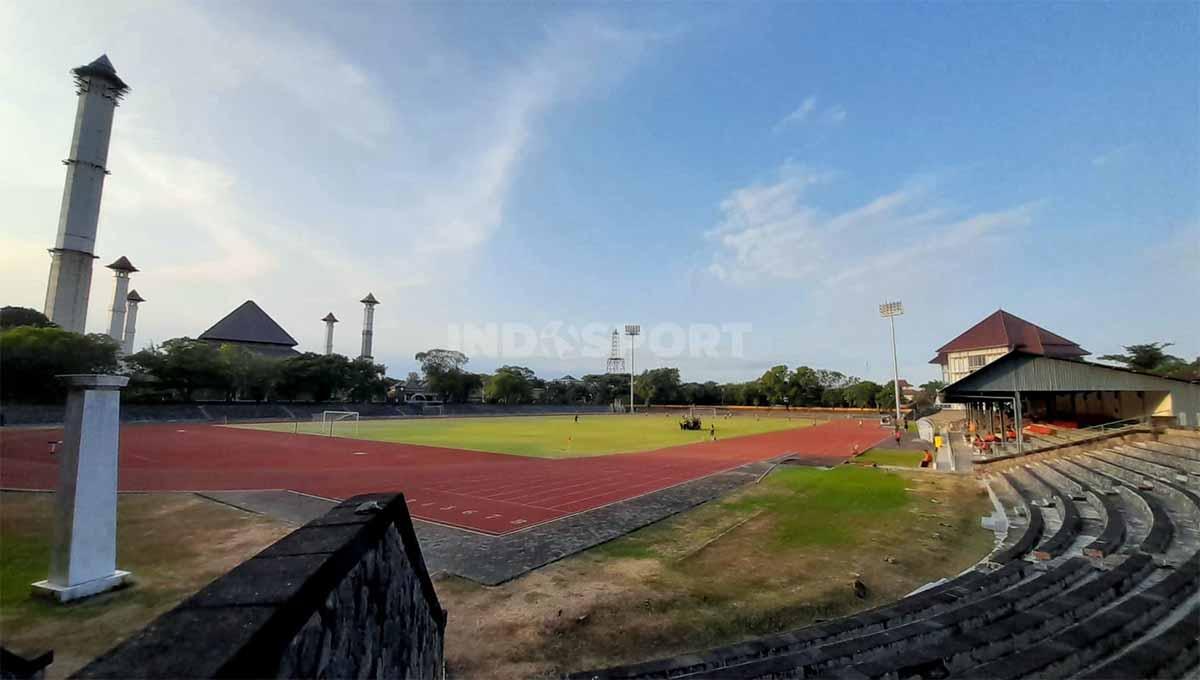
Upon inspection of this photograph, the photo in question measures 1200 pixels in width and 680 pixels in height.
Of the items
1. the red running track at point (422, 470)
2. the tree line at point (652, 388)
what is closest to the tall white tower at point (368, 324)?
the tree line at point (652, 388)

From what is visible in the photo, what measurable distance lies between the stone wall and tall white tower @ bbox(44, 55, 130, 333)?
61.5m

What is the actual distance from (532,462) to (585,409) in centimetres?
5999

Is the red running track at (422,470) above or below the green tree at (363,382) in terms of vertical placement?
below

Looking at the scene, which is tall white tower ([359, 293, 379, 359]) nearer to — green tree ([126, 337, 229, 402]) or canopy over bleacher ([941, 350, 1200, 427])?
green tree ([126, 337, 229, 402])

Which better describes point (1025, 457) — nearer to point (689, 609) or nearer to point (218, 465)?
point (689, 609)

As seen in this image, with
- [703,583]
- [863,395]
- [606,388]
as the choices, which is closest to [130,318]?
[606,388]

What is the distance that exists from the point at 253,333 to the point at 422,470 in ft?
246

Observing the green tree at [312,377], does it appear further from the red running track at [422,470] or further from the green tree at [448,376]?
the red running track at [422,470]

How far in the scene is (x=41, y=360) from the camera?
35781 mm

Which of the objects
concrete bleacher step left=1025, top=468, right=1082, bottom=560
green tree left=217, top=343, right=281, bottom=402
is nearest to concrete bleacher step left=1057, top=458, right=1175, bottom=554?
concrete bleacher step left=1025, top=468, right=1082, bottom=560

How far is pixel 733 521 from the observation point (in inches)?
413

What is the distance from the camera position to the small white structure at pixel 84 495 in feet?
20.1

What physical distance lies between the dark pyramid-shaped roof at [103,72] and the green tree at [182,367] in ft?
78.2

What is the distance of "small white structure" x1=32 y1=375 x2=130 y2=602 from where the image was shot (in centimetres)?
612
